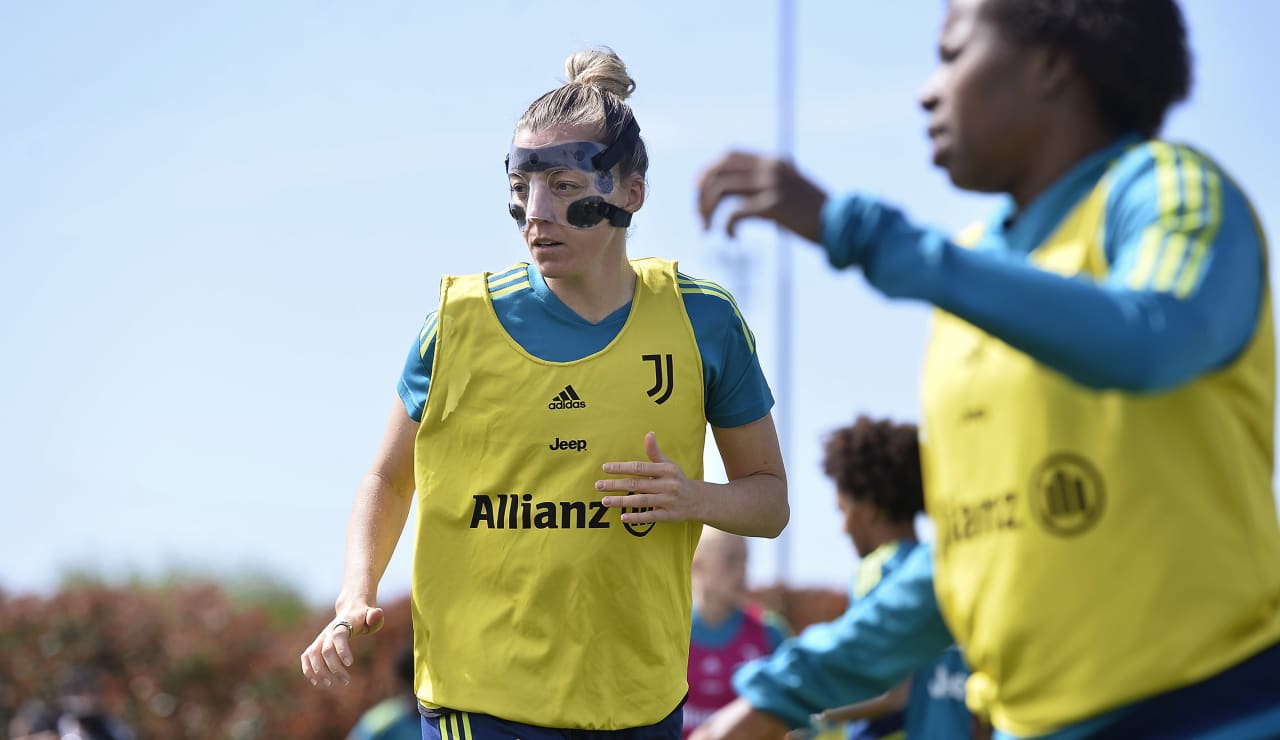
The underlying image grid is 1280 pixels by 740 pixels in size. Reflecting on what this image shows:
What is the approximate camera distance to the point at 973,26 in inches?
97.8

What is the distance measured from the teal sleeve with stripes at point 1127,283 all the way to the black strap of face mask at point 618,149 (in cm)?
200

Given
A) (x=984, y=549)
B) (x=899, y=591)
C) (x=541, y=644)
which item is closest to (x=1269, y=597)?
(x=984, y=549)

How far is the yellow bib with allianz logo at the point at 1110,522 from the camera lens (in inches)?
89.7

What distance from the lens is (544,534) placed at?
3.95m

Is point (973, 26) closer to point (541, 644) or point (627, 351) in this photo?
point (627, 351)

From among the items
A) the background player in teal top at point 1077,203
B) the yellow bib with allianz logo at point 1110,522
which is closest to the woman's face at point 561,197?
the background player in teal top at point 1077,203

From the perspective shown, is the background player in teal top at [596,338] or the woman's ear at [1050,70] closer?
the woman's ear at [1050,70]

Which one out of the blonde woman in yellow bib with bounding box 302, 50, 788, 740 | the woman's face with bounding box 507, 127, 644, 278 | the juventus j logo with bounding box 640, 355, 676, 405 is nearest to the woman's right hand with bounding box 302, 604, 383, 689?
the blonde woman in yellow bib with bounding box 302, 50, 788, 740

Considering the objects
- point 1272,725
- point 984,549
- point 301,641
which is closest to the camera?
point 1272,725

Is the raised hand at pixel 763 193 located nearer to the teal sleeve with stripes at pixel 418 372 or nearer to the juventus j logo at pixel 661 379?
the juventus j logo at pixel 661 379

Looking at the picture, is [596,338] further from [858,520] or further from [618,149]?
[858,520]

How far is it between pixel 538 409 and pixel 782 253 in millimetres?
16328

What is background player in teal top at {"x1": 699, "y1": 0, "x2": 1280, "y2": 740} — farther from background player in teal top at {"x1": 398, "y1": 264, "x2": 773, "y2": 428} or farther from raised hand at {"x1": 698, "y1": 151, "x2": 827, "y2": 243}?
background player in teal top at {"x1": 398, "y1": 264, "x2": 773, "y2": 428}

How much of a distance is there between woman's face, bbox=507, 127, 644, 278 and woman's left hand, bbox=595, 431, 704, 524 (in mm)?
564
